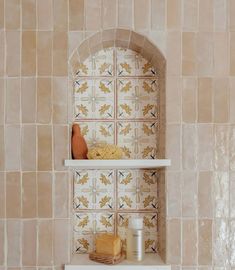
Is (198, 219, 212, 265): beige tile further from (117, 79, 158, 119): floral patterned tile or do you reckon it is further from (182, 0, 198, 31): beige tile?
(182, 0, 198, 31): beige tile

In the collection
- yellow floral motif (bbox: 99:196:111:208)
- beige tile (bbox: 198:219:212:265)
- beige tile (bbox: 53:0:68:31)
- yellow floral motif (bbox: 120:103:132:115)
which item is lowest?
beige tile (bbox: 198:219:212:265)

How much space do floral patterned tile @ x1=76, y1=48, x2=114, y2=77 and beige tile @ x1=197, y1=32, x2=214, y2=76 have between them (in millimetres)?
339

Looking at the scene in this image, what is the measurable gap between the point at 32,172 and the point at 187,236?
590 millimetres

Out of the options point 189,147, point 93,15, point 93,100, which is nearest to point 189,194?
point 189,147

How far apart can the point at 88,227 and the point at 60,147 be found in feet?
1.16

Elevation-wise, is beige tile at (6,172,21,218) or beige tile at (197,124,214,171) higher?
beige tile at (197,124,214,171)

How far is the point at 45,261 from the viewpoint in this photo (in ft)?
4.71

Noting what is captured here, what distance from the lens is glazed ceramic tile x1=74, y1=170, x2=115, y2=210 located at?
62.4 inches

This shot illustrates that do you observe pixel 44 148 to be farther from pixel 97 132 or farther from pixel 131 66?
pixel 131 66

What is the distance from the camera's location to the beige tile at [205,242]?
1.45 m

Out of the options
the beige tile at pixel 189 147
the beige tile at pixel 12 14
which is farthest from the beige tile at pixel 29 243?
the beige tile at pixel 12 14

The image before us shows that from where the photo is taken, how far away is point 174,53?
1.46 metres

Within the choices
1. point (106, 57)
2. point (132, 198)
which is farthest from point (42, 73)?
point (132, 198)

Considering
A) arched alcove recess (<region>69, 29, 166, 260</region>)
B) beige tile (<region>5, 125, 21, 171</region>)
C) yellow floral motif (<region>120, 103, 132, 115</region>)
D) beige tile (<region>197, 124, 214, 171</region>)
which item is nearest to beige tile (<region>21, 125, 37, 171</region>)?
beige tile (<region>5, 125, 21, 171</region>)
